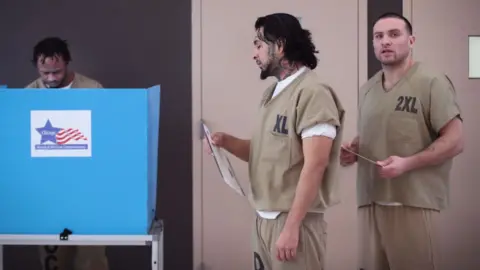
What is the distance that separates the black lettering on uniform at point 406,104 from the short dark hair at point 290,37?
A: 0.47 meters

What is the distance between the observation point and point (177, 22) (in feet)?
10.2

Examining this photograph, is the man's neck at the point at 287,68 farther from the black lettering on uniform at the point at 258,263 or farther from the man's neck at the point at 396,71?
the black lettering on uniform at the point at 258,263

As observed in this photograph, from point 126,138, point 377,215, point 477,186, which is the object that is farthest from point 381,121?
point 477,186

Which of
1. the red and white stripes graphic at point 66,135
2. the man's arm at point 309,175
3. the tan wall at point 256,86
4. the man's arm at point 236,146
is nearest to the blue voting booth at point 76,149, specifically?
the red and white stripes graphic at point 66,135

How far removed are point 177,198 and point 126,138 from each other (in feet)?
4.48

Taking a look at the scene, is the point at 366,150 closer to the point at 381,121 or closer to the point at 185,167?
the point at 381,121

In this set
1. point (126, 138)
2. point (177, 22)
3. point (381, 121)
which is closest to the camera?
point (126, 138)

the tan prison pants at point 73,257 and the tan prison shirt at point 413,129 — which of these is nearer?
the tan prison shirt at point 413,129

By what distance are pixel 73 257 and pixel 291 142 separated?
141cm

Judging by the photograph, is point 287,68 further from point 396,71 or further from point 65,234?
point 65,234

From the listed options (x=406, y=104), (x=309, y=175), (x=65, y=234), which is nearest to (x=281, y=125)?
(x=309, y=175)

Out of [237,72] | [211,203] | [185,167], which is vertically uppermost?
[237,72]

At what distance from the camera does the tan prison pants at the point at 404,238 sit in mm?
2055

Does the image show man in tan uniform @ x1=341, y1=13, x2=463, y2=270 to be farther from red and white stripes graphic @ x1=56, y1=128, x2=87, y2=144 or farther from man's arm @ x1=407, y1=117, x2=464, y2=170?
red and white stripes graphic @ x1=56, y1=128, x2=87, y2=144
